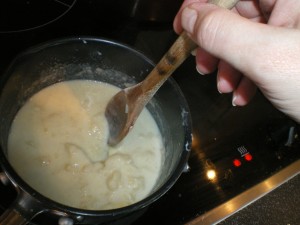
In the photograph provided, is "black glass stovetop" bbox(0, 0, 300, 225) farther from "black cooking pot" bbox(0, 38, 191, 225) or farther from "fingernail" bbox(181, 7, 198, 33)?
"fingernail" bbox(181, 7, 198, 33)

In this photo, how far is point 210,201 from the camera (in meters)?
0.85

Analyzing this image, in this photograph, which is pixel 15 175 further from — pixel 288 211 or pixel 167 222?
pixel 288 211

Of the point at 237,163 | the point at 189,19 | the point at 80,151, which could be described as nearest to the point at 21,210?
the point at 80,151

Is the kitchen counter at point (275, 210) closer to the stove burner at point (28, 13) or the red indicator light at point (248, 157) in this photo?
the red indicator light at point (248, 157)

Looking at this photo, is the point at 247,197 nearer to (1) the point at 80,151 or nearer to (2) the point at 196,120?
(2) the point at 196,120

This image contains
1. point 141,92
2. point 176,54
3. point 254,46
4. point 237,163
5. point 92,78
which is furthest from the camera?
point 92,78

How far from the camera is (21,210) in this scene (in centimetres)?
62

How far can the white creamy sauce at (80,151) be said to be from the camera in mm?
833

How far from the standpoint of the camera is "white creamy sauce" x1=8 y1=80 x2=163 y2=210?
833mm

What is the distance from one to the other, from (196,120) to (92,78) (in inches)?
12.0

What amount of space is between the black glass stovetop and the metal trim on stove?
0.01m

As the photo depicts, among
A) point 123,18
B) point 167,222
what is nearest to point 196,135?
point 167,222

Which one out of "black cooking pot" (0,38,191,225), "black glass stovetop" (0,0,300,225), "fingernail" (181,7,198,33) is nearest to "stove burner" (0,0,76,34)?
"black glass stovetop" (0,0,300,225)

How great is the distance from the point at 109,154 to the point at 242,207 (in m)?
0.33
